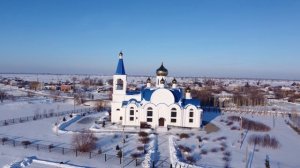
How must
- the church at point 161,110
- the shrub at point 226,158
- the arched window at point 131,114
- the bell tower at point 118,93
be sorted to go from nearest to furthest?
the shrub at point 226,158 → the church at point 161,110 → the arched window at point 131,114 → the bell tower at point 118,93

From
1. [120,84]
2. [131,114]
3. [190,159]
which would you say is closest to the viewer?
[190,159]

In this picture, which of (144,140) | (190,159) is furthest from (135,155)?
(144,140)

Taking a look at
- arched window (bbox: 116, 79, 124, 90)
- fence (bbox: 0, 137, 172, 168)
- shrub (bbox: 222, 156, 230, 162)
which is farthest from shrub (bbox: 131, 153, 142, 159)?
arched window (bbox: 116, 79, 124, 90)

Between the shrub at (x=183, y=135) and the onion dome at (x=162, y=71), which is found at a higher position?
the onion dome at (x=162, y=71)

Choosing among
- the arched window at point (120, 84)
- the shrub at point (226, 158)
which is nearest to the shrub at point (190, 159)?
the shrub at point (226, 158)

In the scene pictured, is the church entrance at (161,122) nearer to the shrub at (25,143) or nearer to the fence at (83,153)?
the fence at (83,153)

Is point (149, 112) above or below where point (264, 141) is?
above

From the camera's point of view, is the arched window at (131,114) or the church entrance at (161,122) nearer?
the church entrance at (161,122)

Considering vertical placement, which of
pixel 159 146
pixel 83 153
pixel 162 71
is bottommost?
pixel 159 146

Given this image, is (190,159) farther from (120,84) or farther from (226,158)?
(120,84)
